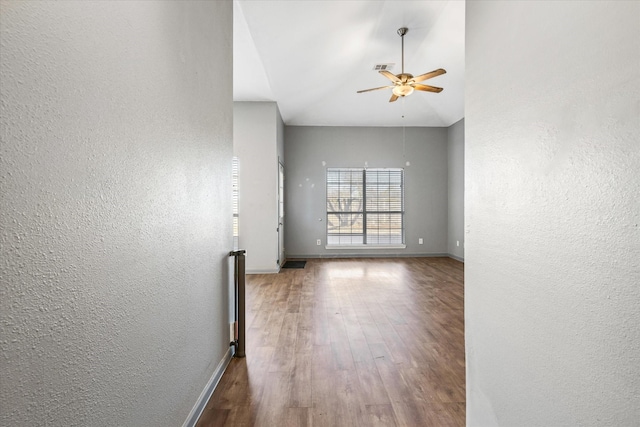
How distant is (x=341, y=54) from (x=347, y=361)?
4.20 meters

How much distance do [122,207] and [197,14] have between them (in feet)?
4.32

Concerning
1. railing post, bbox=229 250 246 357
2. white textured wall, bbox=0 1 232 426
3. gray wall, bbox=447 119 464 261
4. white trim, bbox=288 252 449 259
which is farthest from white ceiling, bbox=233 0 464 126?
white trim, bbox=288 252 449 259

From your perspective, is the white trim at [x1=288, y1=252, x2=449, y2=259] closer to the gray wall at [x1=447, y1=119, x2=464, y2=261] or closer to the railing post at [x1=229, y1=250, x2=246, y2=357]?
the gray wall at [x1=447, y1=119, x2=464, y2=261]

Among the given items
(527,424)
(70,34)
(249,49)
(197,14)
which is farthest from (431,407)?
(249,49)

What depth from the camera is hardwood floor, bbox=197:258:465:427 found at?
1.92m

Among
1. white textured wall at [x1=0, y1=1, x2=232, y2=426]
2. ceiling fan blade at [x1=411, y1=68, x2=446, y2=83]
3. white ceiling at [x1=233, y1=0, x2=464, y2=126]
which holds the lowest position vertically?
white textured wall at [x1=0, y1=1, x2=232, y2=426]

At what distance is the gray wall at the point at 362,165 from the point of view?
774 centimetres

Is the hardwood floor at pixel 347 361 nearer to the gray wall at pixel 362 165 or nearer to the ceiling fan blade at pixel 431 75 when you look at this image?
the ceiling fan blade at pixel 431 75

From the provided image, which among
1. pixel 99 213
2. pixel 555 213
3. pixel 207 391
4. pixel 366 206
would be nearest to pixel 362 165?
pixel 366 206

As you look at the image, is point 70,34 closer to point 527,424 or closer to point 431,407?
point 527,424

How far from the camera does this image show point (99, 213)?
1.02 meters

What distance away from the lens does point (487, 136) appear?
150cm

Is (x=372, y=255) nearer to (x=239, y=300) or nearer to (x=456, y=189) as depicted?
(x=456, y=189)

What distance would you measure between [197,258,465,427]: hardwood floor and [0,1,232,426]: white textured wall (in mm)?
461
